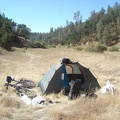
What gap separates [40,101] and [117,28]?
77.3m

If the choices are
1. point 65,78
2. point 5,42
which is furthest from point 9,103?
point 5,42

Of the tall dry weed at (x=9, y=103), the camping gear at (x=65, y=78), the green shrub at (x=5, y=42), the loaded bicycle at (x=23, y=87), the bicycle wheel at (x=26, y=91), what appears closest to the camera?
the tall dry weed at (x=9, y=103)

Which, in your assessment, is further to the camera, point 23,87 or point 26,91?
point 23,87

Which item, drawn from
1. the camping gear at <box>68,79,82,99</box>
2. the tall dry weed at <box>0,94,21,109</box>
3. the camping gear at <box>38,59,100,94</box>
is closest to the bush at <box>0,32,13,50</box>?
the camping gear at <box>38,59,100,94</box>

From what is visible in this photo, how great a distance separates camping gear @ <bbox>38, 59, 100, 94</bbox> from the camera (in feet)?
28.7

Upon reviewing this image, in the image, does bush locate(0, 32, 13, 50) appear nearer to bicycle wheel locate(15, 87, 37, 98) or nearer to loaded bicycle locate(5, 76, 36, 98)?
loaded bicycle locate(5, 76, 36, 98)

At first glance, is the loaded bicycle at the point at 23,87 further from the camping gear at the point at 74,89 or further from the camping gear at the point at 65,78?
the camping gear at the point at 74,89

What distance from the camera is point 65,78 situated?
8.70 m

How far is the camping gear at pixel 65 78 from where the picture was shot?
8.73 meters

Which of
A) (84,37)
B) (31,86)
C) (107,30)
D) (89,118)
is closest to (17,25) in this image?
(84,37)

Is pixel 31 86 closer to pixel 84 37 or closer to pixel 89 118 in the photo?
pixel 89 118

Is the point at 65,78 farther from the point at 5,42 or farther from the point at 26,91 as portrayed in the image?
the point at 5,42

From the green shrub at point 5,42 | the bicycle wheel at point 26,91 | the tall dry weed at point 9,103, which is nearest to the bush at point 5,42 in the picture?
the green shrub at point 5,42

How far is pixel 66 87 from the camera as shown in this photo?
8492 millimetres
